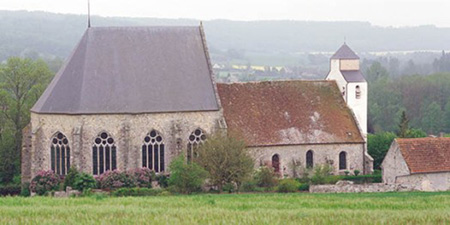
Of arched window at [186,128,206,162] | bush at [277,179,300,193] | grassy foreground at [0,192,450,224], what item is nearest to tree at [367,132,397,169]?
bush at [277,179,300,193]

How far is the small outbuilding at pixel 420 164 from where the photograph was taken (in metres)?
51.0

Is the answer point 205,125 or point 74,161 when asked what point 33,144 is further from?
point 205,125

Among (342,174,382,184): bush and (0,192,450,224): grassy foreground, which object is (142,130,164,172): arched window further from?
(0,192,450,224): grassy foreground

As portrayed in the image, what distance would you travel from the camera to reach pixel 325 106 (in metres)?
59.3

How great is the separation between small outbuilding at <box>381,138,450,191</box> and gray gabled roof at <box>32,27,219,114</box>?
474 inches

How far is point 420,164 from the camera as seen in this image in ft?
168

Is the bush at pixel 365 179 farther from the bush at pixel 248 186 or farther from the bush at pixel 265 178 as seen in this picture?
the bush at pixel 248 186

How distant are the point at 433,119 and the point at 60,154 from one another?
5798 cm

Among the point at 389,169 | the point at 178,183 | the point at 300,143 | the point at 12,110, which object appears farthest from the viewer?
the point at 12,110

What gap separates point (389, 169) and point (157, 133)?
15026mm

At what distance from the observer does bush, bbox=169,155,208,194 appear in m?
47.9

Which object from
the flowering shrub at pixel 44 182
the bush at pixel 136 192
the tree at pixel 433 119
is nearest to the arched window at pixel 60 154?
the flowering shrub at pixel 44 182

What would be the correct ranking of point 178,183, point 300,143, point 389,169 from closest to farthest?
point 178,183
point 389,169
point 300,143

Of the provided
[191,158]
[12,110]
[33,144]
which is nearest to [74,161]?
[33,144]
